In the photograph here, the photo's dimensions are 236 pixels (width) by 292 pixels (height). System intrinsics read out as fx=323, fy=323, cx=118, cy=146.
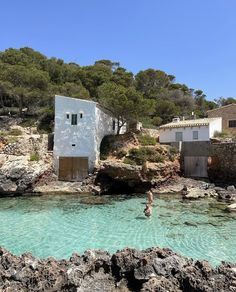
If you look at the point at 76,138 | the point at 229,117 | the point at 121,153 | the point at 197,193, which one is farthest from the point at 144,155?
the point at 229,117

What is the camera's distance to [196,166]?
34.8 m

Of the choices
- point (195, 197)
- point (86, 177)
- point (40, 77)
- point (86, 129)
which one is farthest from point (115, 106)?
point (40, 77)

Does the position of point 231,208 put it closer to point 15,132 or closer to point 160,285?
point 160,285

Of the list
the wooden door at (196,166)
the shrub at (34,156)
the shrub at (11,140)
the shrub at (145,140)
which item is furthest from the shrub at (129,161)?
the shrub at (11,140)

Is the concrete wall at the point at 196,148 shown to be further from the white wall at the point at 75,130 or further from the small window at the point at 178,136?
the white wall at the point at 75,130

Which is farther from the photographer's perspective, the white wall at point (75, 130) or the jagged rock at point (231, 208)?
the white wall at point (75, 130)

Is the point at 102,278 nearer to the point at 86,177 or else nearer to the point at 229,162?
the point at 86,177

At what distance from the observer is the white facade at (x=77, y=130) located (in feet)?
109

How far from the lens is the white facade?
1313 inches

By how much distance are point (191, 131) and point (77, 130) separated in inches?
540

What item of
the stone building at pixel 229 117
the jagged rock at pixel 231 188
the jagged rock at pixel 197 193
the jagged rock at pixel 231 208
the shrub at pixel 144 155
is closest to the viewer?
the jagged rock at pixel 231 208

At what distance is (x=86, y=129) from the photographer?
3369 cm

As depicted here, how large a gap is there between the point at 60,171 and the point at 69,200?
7118 millimetres

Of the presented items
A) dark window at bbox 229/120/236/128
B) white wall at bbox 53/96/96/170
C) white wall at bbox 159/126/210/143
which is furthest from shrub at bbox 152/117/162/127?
white wall at bbox 53/96/96/170
